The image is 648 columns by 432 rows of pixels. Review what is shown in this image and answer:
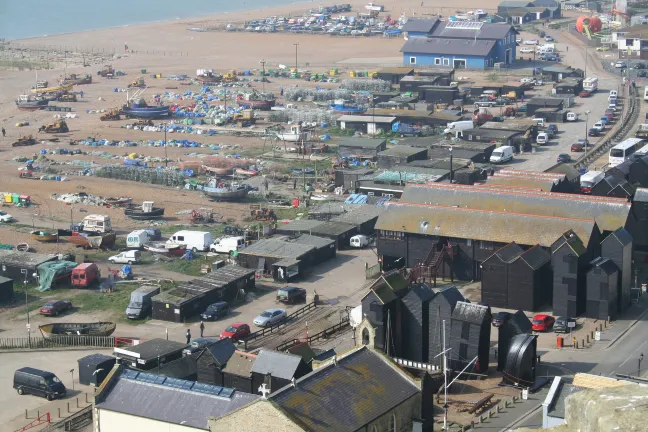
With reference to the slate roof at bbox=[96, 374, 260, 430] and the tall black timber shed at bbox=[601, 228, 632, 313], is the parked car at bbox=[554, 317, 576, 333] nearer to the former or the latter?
the tall black timber shed at bbox=[601, 228, 632, 313]

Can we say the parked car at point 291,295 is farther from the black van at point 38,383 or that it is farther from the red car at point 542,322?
the black van at point 38,383

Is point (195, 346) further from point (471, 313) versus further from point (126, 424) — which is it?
point (471, 313)

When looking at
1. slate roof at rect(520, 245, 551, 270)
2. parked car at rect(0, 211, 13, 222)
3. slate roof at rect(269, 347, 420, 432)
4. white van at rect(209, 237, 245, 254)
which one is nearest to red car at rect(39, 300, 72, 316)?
white van at rect(209, 237, 245, 254)

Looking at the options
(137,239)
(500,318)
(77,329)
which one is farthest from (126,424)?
(137,239)

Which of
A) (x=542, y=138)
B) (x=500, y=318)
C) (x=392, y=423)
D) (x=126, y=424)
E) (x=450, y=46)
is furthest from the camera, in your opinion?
(x=450, y=46)

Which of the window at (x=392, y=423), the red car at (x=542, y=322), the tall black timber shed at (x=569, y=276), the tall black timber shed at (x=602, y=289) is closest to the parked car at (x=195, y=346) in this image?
the window at (x=392, y=423)
